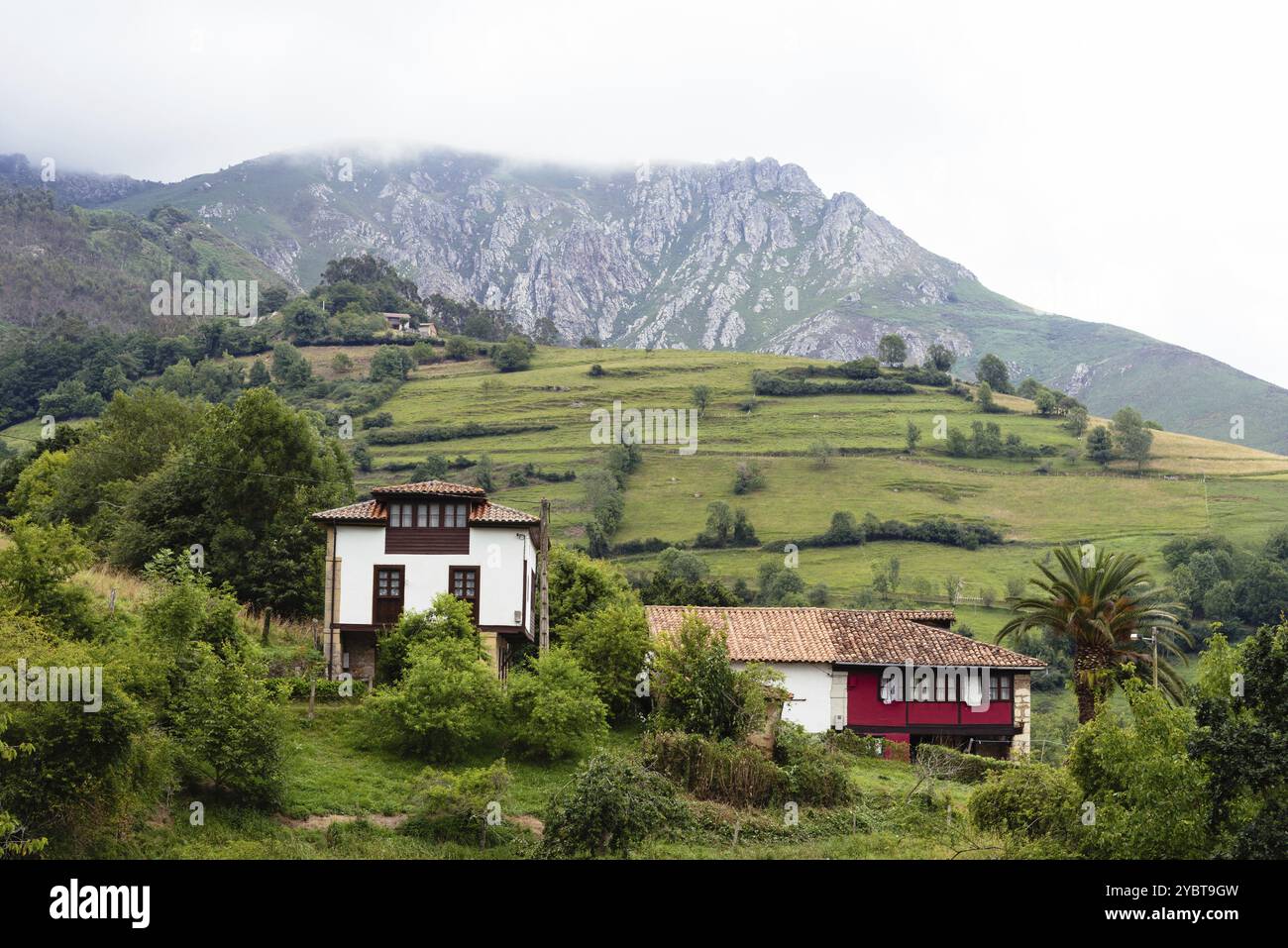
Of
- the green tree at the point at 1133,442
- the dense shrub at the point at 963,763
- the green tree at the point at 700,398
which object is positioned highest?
the green tree at the point at 700,398

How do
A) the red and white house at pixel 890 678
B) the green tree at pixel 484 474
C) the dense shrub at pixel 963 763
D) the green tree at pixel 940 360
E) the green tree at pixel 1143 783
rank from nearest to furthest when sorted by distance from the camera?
the green tree at pixel 1143 783 → the dense shrub at pixel 963 763 → the red and white house at pixel 890 678 → the green tree at pixel 484 474 → the green tree at pixel 940 360

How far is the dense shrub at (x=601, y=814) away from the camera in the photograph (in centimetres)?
2972

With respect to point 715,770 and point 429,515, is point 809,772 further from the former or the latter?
point 429,515

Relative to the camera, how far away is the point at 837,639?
54250mm

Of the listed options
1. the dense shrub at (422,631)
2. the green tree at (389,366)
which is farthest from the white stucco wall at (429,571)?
the green tree at (389,366)

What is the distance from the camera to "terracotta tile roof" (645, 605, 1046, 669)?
172ft

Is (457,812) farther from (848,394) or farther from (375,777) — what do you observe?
(848,394)

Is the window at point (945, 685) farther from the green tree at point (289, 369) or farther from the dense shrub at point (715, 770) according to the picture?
the green tree at point (289, 369)

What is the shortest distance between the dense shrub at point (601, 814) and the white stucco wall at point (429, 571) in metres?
14.8

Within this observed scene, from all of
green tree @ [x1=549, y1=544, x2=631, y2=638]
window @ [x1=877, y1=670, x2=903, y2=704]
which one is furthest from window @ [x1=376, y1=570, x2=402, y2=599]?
window @ [x1=877, y1=670, x2=903, y2=704]

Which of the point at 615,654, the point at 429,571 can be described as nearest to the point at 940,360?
the point at 615,654

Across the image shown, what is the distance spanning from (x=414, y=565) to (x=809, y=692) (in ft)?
55.1
